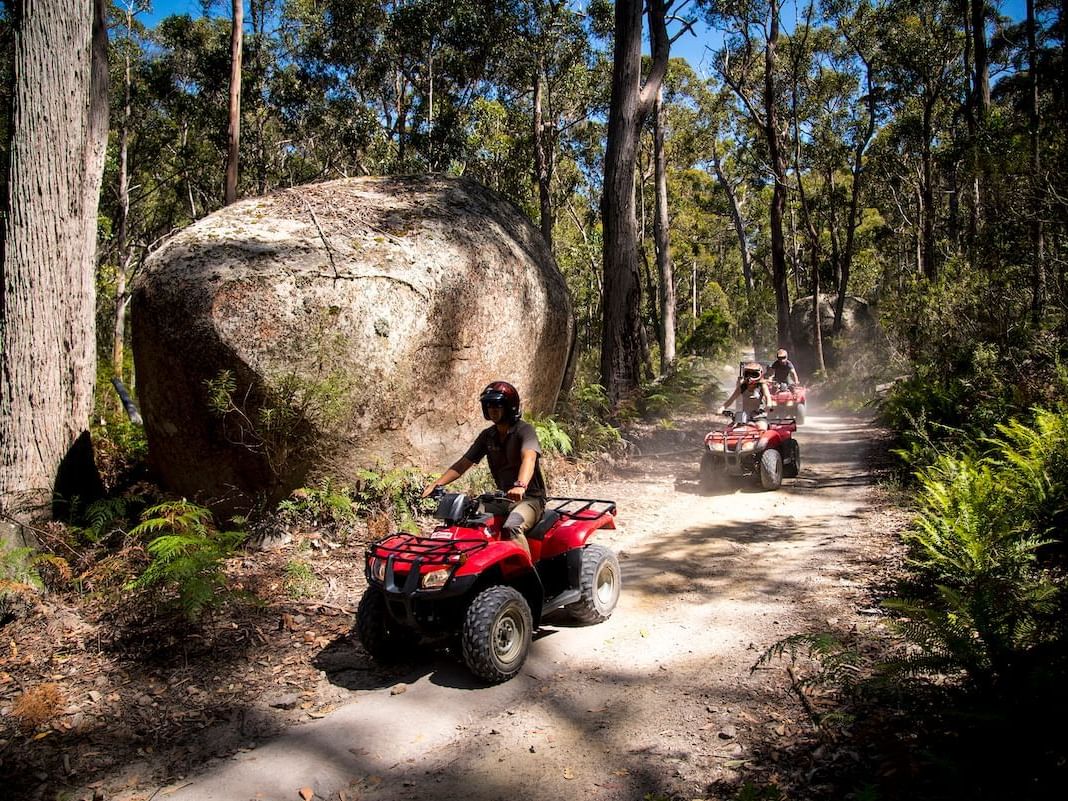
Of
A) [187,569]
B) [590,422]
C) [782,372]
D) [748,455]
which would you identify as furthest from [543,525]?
[782,372]

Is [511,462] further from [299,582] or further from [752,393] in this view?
[752,393]

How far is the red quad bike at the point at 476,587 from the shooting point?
4227 millimetres

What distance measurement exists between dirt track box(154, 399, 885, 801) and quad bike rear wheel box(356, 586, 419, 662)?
159 mm

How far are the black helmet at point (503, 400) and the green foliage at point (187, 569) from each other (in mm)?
2411

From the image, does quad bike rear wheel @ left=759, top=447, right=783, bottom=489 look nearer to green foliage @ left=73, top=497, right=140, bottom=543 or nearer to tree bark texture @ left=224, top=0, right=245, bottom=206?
green foliage @ left=73, top=497, right=140, bottom=543

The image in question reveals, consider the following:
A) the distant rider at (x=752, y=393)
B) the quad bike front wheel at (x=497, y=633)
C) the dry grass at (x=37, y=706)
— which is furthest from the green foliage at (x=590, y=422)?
the dry grass at (x=37, y=706)

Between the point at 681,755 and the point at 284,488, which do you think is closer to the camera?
the point at 681,755

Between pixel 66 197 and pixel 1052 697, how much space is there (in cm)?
825

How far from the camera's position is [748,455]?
9.60 m

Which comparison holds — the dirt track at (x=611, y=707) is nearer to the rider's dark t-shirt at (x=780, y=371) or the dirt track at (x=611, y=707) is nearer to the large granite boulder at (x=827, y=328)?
the rider's dark t-shirt at (x=780, y=371)

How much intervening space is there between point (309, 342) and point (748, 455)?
601cm

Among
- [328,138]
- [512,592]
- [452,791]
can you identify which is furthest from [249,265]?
[328,138]

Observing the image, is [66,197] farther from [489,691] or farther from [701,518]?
[701,518]

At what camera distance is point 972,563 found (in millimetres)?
4934
